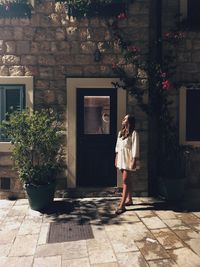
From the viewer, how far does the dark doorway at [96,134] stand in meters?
6.97

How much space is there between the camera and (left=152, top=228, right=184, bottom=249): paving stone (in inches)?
176

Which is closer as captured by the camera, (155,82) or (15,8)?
(15,8)

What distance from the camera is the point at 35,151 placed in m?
6.29

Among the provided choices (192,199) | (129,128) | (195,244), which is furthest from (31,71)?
(195,244)

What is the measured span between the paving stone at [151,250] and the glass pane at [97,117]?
2.97 meters

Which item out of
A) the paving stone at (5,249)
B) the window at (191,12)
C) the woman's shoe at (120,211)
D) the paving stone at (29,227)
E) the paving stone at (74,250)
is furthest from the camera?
the window at (191,12)

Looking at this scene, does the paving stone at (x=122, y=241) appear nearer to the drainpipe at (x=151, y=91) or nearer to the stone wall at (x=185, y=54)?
the drainpipe at (x=151, y=91)

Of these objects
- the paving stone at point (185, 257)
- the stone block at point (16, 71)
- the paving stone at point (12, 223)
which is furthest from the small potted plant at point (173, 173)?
the stone block at point (16, 71)

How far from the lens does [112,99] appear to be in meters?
6.99

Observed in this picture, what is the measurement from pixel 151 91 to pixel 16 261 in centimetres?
438

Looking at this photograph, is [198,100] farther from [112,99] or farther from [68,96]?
[68,96]

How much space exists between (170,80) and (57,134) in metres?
2.80

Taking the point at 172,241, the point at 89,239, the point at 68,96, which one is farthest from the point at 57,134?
the point at 172,241

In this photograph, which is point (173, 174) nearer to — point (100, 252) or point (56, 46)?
point (100, 252)
